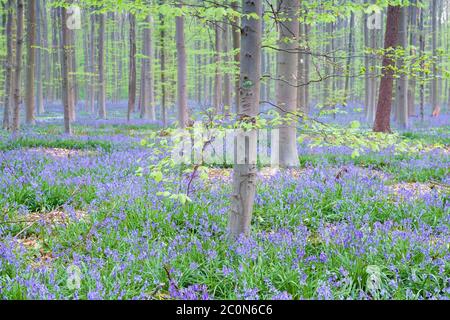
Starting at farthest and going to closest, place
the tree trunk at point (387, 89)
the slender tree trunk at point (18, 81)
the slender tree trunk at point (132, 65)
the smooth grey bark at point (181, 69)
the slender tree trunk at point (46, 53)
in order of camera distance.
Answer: the slender tree trunk at point (46, 53)
the slender tree trunk at point (132, 65)
the tree trunk at point (387, 89)
the smooth grey bark at point (181, 69)
the slender tree trunk at point (18, 81)

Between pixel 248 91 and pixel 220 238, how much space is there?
172cm

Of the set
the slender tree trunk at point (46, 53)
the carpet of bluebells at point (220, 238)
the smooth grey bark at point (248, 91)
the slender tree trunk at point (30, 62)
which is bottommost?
the carpet of bluebells at point (220, 238)

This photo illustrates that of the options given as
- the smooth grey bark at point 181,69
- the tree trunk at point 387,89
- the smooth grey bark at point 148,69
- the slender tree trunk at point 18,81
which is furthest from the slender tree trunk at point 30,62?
the tree trunk at point 387,89

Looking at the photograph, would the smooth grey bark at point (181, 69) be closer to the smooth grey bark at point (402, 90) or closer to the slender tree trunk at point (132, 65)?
the smooth grey bark at point (402, 90)

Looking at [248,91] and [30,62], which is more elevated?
[30,62]

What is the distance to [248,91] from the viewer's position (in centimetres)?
433

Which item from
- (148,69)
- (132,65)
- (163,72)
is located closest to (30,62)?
(163,72)

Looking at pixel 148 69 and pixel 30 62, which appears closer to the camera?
pixel 30 62

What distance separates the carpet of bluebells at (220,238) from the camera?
3.71m

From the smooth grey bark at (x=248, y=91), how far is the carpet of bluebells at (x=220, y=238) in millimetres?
561

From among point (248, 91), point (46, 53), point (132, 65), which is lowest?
point (248, 91)

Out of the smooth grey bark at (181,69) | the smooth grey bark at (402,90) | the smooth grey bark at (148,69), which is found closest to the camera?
the smooth grey bark at (181,69)

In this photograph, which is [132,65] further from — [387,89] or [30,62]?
[387,89]

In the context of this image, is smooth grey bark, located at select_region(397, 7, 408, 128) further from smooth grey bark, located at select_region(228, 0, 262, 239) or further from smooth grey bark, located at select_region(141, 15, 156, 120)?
smooth grey bark, located at select_region(228, 0, 262, 239)
